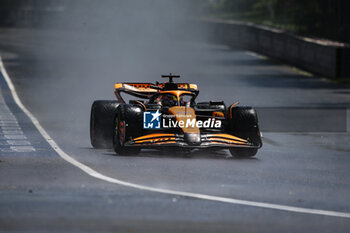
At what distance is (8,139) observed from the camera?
784 inches

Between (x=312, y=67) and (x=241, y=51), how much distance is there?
10.2 metres

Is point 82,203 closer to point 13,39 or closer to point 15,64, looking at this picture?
point 15,64

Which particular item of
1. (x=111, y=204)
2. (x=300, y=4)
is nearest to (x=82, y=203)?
(x=111, y=204)

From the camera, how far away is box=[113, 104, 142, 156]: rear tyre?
683 inches

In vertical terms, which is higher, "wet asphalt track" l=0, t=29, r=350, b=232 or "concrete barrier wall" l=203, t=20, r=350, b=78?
"wet asphalt track" l=0, t=29, r=350, b=232

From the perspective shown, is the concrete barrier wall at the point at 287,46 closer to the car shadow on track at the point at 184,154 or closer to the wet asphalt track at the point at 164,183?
the wet asphalt track at the point at 164,183

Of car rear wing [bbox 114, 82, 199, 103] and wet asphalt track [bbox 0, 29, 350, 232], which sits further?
car rear wing [bbox 114, 82, 199, 103]

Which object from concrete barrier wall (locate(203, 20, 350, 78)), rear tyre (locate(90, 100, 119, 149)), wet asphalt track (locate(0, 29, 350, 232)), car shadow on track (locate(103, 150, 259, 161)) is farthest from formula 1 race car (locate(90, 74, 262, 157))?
concrete barrier wall (locate(203, 20, 350, 78))

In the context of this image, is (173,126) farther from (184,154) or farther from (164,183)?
(164,183)

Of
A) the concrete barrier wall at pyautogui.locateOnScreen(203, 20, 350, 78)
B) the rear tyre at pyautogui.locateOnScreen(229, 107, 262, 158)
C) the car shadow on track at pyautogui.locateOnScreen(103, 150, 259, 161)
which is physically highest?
the rear tyre at pyautogui.locateOnScreen(229, 107, 262, 158)

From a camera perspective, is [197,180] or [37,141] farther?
[37,141]

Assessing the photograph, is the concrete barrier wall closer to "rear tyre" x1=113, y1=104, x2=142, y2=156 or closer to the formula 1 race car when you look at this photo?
the formula 1 race car

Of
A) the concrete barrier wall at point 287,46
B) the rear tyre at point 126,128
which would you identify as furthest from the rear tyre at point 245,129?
the concrete barrier wall at point 287,46

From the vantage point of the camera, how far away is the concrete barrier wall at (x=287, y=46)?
127ft
